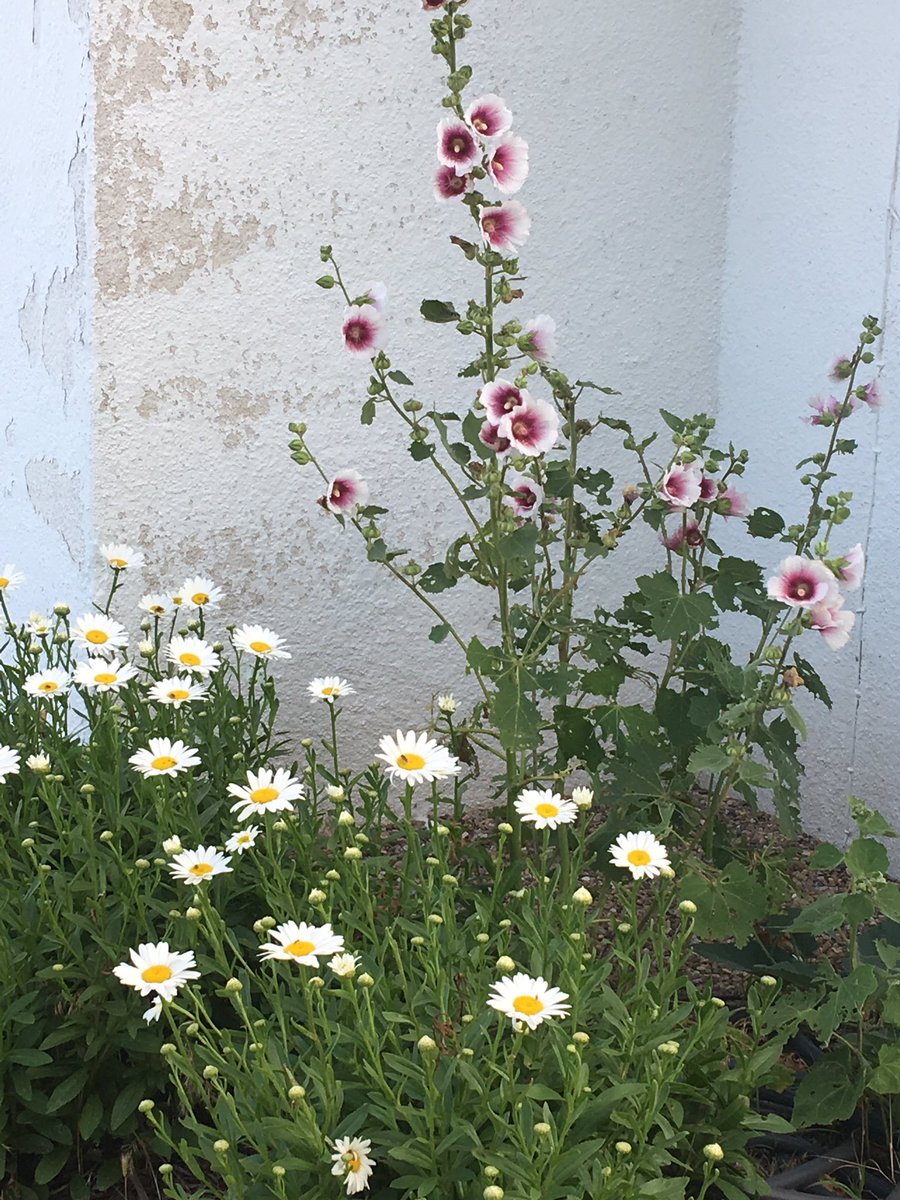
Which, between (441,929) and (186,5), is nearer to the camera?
(441,929)

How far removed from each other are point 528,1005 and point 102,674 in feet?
3.27

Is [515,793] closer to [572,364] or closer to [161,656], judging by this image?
[161,656]

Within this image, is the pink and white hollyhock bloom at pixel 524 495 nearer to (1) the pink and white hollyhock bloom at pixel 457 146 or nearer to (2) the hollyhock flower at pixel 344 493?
(2) the hollyhock flower at pixel 344 493

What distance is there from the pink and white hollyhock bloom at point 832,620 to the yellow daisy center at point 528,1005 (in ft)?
2.67

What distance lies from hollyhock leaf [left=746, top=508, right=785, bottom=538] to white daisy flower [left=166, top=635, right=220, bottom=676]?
105cm

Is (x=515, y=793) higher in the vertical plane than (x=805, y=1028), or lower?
higher

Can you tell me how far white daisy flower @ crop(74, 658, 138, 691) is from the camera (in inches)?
85.8

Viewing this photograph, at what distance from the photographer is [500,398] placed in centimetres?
219

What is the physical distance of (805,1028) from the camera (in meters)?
2.32

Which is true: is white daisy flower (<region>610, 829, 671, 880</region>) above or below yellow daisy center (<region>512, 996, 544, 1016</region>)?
above

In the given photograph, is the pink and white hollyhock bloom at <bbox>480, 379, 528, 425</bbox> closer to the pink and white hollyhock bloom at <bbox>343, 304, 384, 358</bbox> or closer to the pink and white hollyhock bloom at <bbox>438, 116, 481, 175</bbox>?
the pink and white hollyhock bloom at <bbox>343, 304, 384, 358</bbox>

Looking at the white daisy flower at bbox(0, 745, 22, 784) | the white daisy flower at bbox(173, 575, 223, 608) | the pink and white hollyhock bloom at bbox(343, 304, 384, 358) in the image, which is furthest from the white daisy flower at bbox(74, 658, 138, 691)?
the pink and white hollyhock bloom at bbox(343, 304, 384, 358)

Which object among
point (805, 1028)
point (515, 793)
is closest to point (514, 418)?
point (515, 793)

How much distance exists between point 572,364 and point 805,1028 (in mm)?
1556
